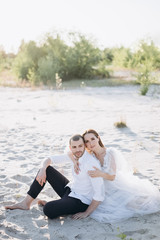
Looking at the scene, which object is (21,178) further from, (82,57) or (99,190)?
(82,57)

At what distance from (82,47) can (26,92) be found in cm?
546

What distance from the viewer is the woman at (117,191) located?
3.10 metres

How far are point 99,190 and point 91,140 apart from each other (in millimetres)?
493

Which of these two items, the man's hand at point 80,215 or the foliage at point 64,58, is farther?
the foliage at point 64,58

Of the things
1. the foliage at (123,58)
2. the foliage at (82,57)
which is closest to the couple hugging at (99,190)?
the foliage at (82,57)

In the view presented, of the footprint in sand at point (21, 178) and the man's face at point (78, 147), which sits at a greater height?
the man's face at point (78, 147)

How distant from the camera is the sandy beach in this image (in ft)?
9.62

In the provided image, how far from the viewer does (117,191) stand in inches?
127

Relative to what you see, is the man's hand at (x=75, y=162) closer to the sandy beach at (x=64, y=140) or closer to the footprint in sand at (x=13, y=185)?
the sandy beach at (x=64, y=140)

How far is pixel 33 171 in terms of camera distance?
4.43 m

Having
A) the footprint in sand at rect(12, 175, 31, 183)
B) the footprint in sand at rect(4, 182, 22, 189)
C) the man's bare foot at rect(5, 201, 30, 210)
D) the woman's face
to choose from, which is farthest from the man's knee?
the footprint in sand at rect(12, 175, 31, 183)

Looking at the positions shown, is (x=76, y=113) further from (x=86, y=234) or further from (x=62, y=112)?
(x=86, y=234)

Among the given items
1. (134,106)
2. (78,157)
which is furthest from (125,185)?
(134,106)

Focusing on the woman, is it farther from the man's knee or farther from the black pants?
the man's knee
